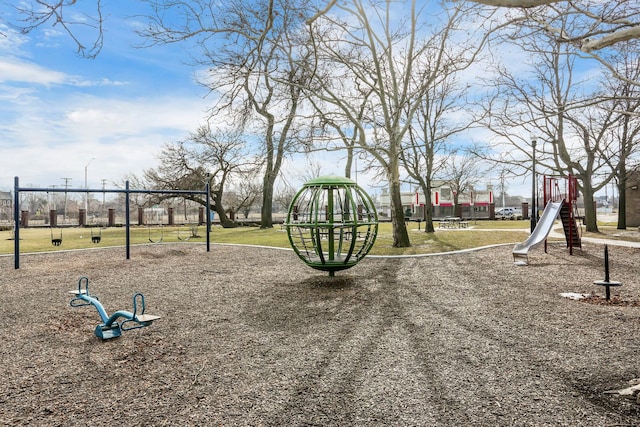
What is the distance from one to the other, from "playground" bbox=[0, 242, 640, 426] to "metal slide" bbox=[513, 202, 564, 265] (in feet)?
7.95

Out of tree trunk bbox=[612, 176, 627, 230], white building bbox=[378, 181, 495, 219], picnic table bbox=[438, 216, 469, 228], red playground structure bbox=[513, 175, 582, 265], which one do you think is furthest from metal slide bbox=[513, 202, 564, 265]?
white building bbox=[378, 181, 495, 219]

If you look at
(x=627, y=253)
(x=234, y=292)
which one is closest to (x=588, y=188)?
(x=627, y=253)

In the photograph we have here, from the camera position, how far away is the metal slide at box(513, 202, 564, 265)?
11938mm

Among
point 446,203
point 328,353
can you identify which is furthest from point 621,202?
point 446,203

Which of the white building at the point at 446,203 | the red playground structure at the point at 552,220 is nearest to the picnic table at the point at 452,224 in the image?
the red playground structure at the point at 552,220

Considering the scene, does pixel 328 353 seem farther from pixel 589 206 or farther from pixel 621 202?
pixel 621 202

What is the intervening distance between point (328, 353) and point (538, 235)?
1096 centimetres

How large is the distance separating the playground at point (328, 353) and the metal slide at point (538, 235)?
242 centimetres

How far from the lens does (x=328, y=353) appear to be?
470 cm

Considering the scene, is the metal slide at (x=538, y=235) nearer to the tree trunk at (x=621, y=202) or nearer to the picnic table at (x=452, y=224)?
the tree trunk at (x=621, y=202)

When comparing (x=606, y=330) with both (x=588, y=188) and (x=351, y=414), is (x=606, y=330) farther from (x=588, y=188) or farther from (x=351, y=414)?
(x=588, y=188)

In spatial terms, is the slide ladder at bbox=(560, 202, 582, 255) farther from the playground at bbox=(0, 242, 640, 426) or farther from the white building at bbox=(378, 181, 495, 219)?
the white building at bbox=(378, 181, 495, 219)

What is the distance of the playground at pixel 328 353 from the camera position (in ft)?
11.0

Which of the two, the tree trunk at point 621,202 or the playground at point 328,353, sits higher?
the tree trunk at point 621,202
